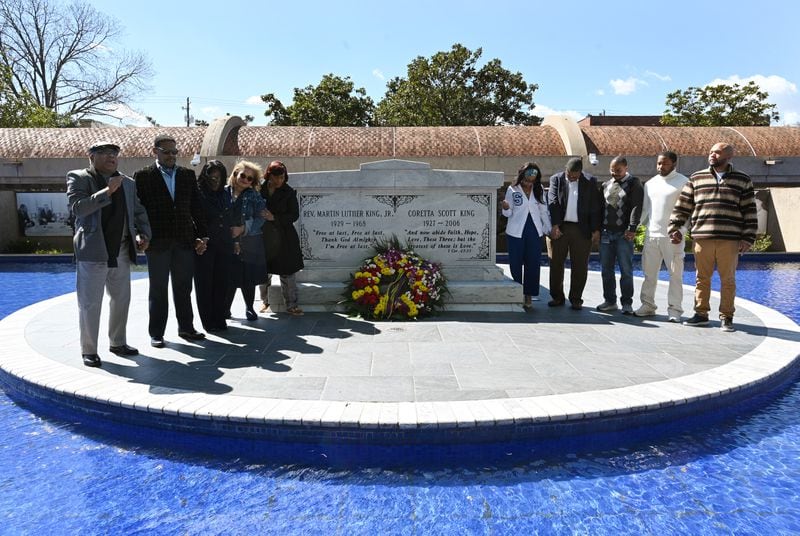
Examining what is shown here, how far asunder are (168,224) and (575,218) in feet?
15.3

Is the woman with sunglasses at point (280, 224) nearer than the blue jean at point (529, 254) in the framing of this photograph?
Yes

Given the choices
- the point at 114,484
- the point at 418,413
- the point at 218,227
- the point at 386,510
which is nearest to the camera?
the point at 386,510

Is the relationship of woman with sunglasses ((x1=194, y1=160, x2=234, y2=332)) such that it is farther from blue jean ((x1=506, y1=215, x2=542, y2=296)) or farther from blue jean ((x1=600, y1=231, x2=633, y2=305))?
blue jean ((x1=600, y1=231, x2=633, y2=305))

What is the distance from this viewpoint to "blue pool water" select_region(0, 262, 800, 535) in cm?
287

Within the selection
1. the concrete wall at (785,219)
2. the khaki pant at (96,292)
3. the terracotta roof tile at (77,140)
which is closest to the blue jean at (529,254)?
the khaki pant at (96,292)

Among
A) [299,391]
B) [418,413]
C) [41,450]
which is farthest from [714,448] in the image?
[41,450]

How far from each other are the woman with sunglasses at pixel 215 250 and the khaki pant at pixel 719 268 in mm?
4999

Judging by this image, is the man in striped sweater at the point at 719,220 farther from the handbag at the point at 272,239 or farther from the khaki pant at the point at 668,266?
the handbag at the point at 272,239

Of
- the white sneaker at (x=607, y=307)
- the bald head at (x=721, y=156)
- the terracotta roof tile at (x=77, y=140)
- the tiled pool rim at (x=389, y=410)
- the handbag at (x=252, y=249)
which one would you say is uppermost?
the terracotta roof tile at (x=77, y=140)

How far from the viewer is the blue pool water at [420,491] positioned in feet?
9.41

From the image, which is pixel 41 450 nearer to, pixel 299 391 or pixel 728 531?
pixel 299 391

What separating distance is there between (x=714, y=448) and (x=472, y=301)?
3758mm

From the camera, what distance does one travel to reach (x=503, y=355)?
509cm

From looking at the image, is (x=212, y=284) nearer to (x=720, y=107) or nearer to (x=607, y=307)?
(x=607, y=307)
